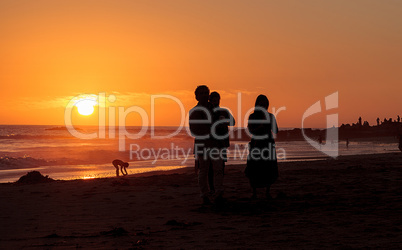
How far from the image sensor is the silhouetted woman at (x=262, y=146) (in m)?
7.69

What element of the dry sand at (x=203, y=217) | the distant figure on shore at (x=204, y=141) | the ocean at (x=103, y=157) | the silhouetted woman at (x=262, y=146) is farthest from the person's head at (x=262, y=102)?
the ocean at (x=103, y=157)

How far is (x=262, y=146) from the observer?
25.3 feet

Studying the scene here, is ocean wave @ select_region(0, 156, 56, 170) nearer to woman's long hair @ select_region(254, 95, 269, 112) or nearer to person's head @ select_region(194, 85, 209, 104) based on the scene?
person's head @ select_region(194, 85, 209, 104)

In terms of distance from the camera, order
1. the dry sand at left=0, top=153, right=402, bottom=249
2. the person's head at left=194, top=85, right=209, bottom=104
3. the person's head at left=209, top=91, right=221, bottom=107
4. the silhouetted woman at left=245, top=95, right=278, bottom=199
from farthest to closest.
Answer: the silhouetted woman at left=245, top=95, right=278, bottom=199 < the person's head at left=209, top=91, right=221, bottom=107 < the person's head at left=194, top=85, right=209, bottom=104 < the dry sand at left=0, top=153, right=402, bottom=249

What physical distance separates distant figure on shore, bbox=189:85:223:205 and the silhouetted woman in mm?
866

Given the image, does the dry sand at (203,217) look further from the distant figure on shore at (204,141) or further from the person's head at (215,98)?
the person's head at (215,98)

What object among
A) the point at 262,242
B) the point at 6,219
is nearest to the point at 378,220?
the point at 262,242

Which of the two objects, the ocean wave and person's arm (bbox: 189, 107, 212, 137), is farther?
the ocean wave

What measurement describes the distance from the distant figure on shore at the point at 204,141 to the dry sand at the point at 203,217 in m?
0.45

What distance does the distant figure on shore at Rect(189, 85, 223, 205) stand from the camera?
719 cm

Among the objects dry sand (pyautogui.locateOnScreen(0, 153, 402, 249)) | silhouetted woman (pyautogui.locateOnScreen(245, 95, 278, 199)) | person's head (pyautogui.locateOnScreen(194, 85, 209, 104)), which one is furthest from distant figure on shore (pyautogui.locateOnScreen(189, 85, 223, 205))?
silhouetted woman (pyautogui.locateOnScreen(245, 95, 278, 199))

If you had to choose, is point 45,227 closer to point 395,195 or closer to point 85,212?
point 85,212

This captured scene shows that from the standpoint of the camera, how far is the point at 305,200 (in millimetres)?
7301

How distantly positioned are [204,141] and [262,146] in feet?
3.79
